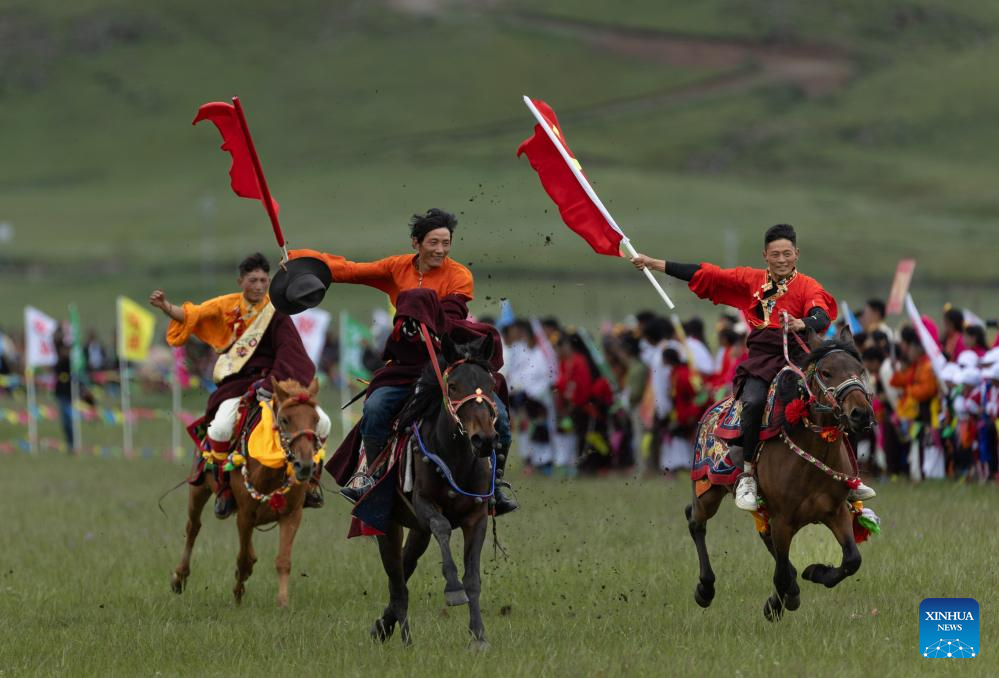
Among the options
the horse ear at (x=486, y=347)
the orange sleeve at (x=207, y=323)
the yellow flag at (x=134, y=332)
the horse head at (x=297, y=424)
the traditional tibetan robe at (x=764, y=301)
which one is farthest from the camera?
the yellow flag at (x=134, y=332)

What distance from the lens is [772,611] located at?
1096 centimetres

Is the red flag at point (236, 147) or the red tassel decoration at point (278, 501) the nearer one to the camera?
the red flag at point (236, 147)

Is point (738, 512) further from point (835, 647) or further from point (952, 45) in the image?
point (952, 45)

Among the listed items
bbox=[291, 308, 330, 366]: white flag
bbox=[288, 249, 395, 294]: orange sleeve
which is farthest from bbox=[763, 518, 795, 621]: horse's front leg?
bbox=[291, 308, 330, 366]: white flag

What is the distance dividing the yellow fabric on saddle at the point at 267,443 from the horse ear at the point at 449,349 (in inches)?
97.1

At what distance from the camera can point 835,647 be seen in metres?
9.76

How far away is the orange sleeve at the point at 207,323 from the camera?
44.4 feet

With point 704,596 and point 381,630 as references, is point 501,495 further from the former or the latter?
point 704,596

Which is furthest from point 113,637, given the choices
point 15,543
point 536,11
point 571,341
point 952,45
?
point 536,11

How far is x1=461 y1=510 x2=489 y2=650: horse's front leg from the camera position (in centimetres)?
1005

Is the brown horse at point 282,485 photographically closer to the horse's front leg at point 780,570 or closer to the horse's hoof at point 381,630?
the horse's hoof at point 381,630

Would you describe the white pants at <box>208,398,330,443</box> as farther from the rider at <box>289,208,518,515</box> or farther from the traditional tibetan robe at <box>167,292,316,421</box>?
the rider at <box>289,208,518,515</box>

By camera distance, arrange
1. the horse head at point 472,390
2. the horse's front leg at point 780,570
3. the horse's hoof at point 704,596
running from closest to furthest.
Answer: the horse head at point 472,390
the horse's front leg at point 780,570
the horse's hoof at point 704,596

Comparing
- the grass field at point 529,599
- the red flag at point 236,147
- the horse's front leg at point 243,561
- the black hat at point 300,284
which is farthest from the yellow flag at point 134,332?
the black hat at point 300,284
